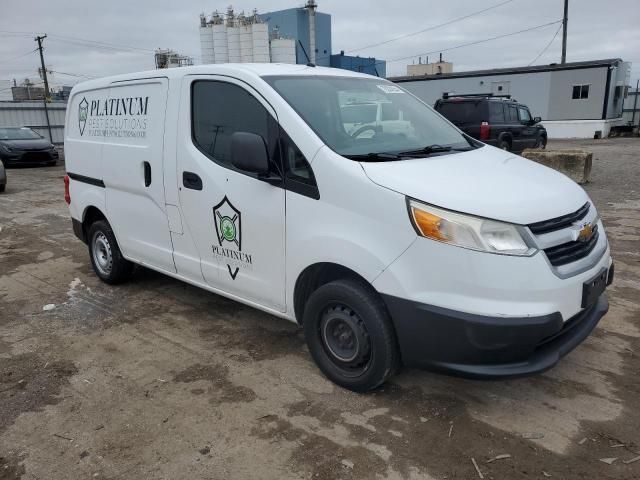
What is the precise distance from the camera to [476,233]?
268 cm

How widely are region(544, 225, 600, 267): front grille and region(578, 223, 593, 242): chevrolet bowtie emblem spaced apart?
0.02 metres

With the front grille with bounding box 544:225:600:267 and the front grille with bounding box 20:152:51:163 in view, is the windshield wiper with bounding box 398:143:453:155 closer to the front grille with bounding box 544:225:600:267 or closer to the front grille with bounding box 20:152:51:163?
the front grille with bounding box 544:225:600:267

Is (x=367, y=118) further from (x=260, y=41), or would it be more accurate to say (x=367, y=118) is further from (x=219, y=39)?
(x=219, y=39)

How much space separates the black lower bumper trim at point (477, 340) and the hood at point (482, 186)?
0.54 meters

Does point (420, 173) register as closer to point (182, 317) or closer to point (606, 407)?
point (606, 407)

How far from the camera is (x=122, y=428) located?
10.0 feet

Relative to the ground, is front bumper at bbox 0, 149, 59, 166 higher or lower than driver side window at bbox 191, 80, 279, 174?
lower

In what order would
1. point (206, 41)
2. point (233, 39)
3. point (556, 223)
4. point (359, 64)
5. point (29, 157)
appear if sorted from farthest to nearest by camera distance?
point (359, 64) → point (206, 41) → point (233, 39) → point (29, 157) → point (556, 223)

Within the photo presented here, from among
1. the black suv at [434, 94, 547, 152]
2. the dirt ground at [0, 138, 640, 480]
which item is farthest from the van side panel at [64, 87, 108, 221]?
the black suv at [434, 94, 547, 152]

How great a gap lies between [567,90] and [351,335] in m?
29.8

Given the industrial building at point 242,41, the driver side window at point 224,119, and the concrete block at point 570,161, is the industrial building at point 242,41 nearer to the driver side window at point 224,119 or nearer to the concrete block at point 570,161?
the concrete block at point 570,161

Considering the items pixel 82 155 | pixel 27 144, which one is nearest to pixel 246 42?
pixel 27 144

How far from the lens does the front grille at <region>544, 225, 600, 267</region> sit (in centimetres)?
279

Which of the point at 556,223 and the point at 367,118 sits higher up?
the point at 367,118
